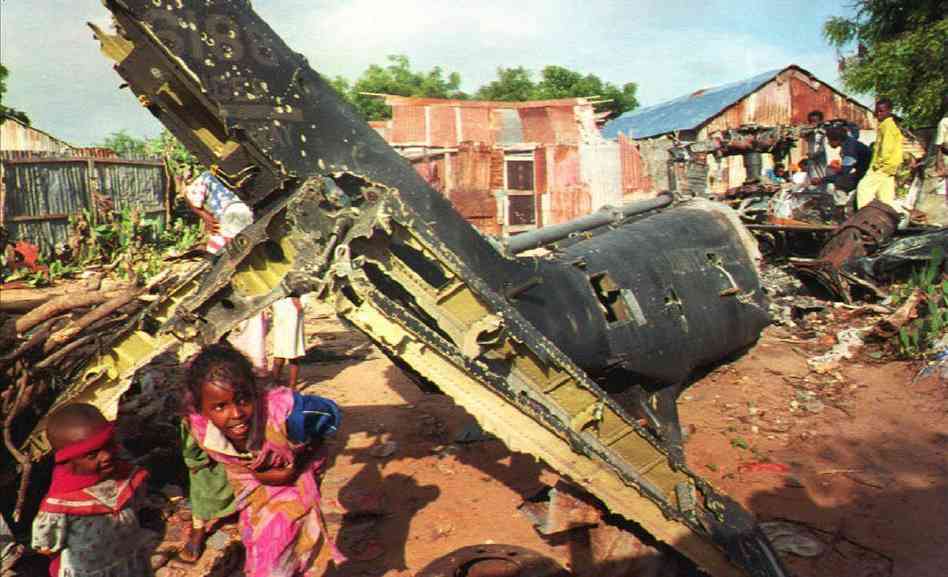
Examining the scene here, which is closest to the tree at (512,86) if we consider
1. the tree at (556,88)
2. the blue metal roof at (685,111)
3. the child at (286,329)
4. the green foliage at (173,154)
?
the tree at (556,88)

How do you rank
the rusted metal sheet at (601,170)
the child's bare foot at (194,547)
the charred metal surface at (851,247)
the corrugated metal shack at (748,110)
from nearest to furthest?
the child's bare foot at (194,547) → the charred metal surface at (851,247) → the rusted metal sheet at (601,170) → the corrugated metal shack at (748,110)

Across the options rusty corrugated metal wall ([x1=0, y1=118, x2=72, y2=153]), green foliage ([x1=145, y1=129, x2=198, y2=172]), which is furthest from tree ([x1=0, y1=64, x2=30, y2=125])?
green foliage ([x1=145, y1=129, x2=198, y2=172])

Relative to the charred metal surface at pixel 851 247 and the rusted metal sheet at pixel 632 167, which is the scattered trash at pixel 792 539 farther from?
the rusted metal sheet at pixel 632 167

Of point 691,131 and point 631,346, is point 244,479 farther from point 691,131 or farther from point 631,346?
point 691,131

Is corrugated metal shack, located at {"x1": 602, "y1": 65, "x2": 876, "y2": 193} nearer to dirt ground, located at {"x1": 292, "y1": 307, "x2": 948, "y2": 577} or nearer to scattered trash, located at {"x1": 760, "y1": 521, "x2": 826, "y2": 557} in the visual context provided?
dirt ground, located at {"x1": 292, "y1": 307, "x2": 948, "y2": 577}

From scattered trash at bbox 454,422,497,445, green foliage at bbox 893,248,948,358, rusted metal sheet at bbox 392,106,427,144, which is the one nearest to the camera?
scattered trash at bbox 454,422,497,445

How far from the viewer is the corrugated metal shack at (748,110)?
2175 centimetres

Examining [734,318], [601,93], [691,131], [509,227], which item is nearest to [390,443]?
[734,318]

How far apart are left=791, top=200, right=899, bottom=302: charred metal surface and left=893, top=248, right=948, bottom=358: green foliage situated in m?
0.66

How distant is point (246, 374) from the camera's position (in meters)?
2.40

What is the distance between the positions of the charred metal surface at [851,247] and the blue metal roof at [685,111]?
46.1 feet

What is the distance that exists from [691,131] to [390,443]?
19.2m

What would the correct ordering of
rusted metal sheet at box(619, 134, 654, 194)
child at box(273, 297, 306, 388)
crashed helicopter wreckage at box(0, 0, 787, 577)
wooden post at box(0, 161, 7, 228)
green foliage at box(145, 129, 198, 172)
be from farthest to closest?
rusted metal sheet at box(619, 134, 654, 194)
green foliage at box(145, 129, 198, 172)
wooden post at box(0, 161, 7, 228)
child at box(273, 297, 306, 388)
crashed helicopter wreckage at box(0, 0, 787, 577)

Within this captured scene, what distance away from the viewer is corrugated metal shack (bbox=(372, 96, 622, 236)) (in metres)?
18.4
